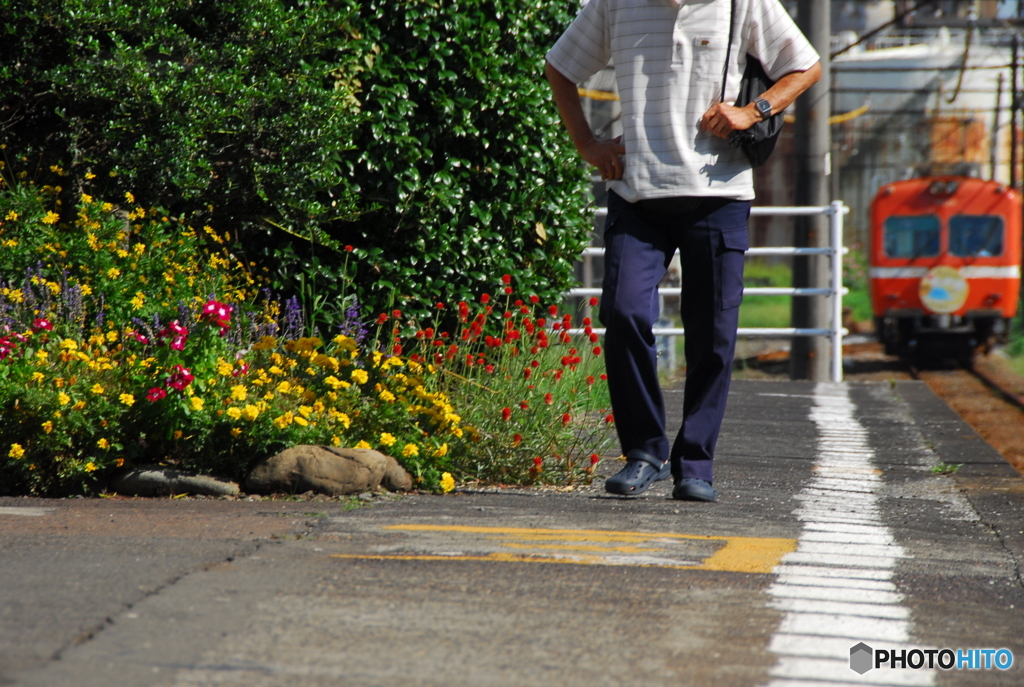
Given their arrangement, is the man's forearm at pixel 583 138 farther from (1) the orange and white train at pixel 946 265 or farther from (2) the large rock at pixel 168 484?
(1) the orange and white train at pixel 946 265

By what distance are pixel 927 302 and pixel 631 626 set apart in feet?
55.9

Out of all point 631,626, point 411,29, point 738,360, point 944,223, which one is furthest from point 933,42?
point 631,626

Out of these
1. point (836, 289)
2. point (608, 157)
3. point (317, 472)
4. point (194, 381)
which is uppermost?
point (608, 157)

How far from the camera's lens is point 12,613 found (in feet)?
7.49

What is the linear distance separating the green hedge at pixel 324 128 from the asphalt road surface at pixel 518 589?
1.68 metres

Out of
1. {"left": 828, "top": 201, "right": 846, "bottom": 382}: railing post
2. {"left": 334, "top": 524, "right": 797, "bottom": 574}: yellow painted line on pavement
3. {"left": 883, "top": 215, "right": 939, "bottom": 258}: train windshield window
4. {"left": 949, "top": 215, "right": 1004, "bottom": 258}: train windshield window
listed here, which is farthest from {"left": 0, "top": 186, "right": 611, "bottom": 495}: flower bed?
{"left": 949, "top": 215, "right": 1004, "bottom": 258}: train windshield window

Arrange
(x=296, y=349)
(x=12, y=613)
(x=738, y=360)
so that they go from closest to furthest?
(x=12, y=613), (x=296, y=349), (x=738, y=360)

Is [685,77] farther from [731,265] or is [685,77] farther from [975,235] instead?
[975,235]

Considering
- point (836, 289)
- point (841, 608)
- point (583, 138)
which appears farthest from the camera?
point (836, 289)

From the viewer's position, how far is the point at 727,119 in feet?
12.0

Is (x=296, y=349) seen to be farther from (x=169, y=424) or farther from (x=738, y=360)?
(x=738, y=360)

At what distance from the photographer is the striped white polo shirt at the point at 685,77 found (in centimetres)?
372

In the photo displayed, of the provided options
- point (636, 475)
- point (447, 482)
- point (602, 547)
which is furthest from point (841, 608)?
point (447, 482)
